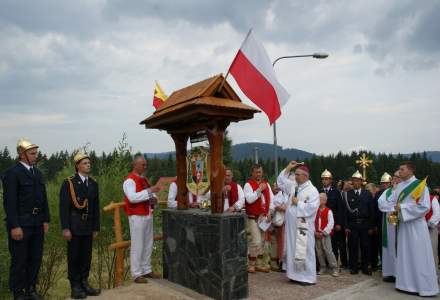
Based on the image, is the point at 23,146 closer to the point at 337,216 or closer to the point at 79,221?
the point at 79,221

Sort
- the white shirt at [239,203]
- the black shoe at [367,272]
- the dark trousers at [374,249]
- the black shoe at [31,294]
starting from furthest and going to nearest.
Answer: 1. the dark trousers at [374,249]
2. the black shoe at [367,272]
3. the white shirt at [239,203]
4. the black shoe at [31,294]

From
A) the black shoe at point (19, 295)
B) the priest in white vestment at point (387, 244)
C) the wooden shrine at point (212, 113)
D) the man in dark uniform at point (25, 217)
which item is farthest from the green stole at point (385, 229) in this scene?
the black shoe at point (19, 295)

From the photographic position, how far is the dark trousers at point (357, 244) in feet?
26.9

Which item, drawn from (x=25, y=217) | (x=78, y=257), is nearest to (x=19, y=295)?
(x=78, y=257)

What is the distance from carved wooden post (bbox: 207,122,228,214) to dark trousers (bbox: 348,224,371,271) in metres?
3.50

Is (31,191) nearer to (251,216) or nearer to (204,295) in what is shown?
(204,295)

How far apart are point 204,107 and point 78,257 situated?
3018 millimetres

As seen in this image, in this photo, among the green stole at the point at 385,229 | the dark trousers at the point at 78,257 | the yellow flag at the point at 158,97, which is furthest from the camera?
the yellow flag at the point at 158,97

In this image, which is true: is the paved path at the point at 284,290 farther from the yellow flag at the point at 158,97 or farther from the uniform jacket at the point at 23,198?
the yellow flag at the point at 158,97

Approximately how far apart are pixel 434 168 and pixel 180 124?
219 feet

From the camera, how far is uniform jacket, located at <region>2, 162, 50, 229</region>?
5578 mm

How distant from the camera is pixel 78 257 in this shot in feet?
20.7

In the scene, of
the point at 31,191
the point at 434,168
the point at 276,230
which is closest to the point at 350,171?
the point at 434,168

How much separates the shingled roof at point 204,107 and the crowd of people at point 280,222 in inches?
43.0
